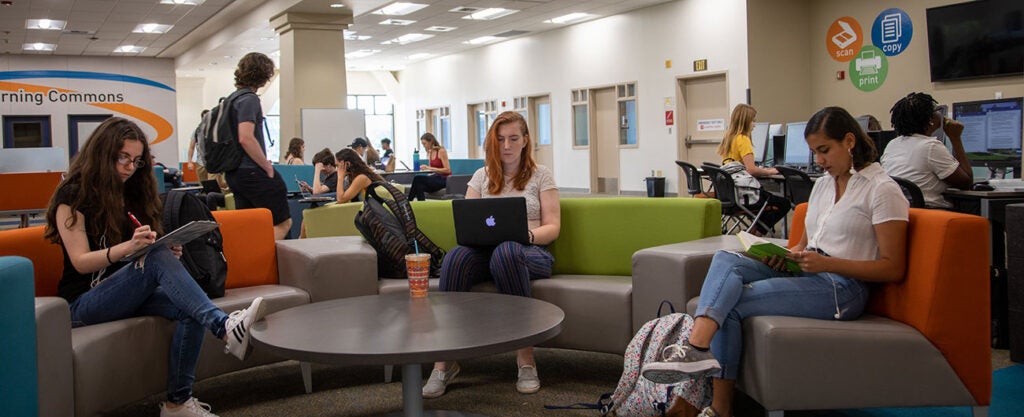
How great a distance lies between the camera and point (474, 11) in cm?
1282

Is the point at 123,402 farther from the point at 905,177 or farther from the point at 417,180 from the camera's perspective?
the point at 417,180

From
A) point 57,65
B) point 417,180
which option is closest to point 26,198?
point 417,180

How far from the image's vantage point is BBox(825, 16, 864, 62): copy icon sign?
1016 centimetres

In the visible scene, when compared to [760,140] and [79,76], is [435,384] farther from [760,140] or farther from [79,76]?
[79,76]

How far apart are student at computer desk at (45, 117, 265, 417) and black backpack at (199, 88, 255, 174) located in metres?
1.62

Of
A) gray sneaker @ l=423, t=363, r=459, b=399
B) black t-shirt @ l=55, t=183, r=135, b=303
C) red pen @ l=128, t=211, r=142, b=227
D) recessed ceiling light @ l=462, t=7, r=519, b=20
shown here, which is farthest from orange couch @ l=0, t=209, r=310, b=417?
recessed ceiling light @ l=462, t=7, r=519, b=20

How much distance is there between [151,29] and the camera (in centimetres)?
1435

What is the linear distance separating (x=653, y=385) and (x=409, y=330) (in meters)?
0.86

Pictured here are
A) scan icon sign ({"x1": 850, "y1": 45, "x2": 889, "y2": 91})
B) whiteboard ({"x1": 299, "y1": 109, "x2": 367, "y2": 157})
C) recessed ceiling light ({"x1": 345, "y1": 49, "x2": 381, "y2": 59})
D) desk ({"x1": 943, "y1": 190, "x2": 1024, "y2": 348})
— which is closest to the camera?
desk ({"x1": 943, "y1": 190, "x2": 1024, "y2": 348})

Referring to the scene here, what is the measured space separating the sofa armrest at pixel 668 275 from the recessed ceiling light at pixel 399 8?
965cm

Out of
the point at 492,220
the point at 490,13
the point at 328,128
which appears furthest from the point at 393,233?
the point at 490,13

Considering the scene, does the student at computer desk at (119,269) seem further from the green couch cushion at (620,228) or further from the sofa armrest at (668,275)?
the green couch cushion at (620,228)

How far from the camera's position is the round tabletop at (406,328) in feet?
6.46

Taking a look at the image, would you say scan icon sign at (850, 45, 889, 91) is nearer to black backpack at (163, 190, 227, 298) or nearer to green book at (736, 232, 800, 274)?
green book at (736, 232, 800, 274)
